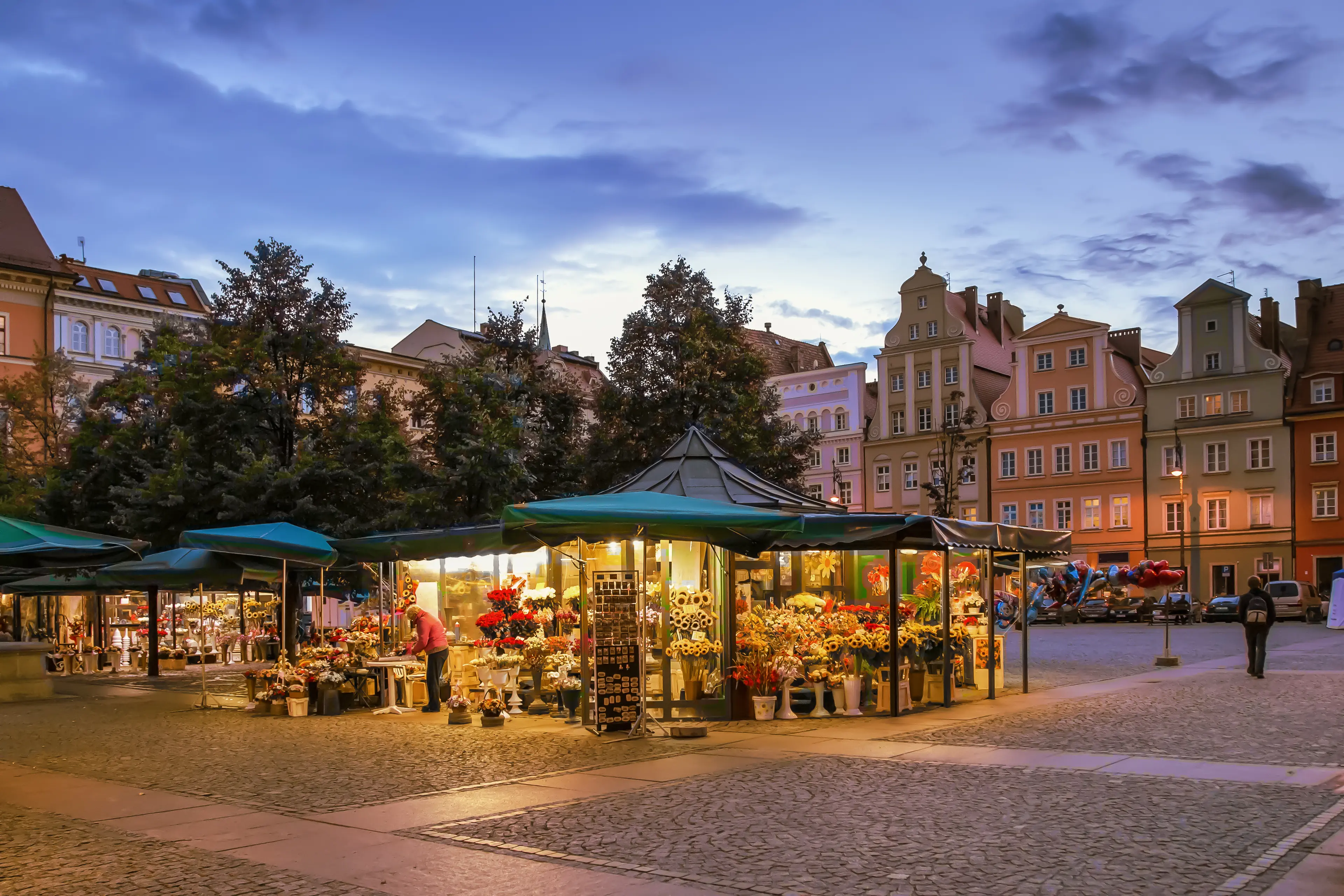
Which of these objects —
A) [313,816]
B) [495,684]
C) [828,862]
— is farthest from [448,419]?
[828,862]

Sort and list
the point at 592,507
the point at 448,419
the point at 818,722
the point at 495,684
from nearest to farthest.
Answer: the point at 592,507 → the point at 818,722 → the point at 495,684 → the point at 448,419

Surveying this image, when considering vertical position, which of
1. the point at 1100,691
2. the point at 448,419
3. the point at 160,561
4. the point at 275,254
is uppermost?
the point at 275,254

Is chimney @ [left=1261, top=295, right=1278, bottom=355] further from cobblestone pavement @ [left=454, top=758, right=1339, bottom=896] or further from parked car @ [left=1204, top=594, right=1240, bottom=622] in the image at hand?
cobblestone pavement @ [left=454, top=758, right=1339, bottom=896]

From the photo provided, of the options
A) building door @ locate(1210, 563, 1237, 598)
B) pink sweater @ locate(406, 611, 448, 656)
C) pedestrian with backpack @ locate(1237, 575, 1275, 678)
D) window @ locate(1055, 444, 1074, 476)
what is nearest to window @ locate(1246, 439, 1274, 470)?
building door @ locate(1210, 563, 1237, 598)

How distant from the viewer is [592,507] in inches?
592

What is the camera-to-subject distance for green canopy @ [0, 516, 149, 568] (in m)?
13.0

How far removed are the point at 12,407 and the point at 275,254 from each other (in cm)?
1957

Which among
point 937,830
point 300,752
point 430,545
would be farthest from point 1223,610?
point 937,830

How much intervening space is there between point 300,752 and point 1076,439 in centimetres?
5786

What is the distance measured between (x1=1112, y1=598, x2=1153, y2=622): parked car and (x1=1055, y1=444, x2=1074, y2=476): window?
38.6 feet

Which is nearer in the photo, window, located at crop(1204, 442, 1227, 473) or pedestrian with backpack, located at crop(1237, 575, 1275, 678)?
pedestrian with backpack, located at crop(1237, 575, 1275, 678)

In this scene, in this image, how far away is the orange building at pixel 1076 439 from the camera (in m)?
64.8

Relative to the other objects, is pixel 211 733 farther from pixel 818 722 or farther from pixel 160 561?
pixel 160 561

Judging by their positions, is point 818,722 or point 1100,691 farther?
point 1100,691
